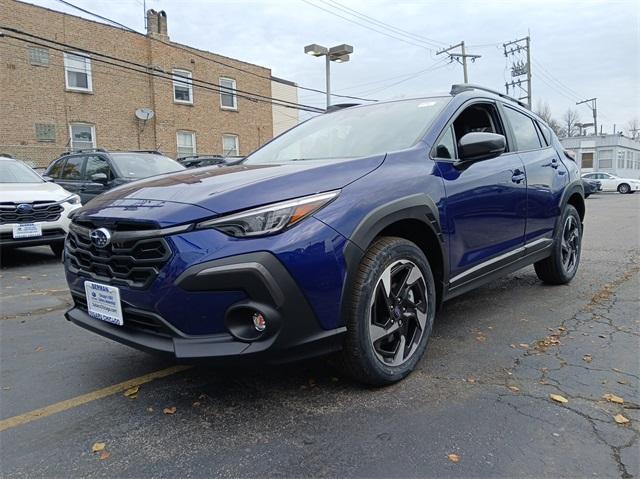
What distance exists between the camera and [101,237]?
98.2 inches

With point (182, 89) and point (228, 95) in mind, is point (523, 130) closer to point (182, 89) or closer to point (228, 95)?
point (182, 89)

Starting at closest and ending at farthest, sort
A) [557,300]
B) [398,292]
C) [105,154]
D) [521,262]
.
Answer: [398,292]
[521,262]
[557,300]
[105,154]

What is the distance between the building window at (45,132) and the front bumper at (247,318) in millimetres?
18972

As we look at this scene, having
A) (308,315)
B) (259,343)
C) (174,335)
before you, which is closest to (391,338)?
(308,315)

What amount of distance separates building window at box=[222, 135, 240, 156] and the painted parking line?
71.9 ft

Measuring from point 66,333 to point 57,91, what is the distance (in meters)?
17.9

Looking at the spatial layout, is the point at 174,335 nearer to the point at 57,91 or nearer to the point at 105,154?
the point at 105,154

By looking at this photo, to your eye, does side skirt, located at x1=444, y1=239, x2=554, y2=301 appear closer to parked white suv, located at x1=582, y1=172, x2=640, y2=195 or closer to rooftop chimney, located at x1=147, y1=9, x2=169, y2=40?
rooftop chimney, located at x1=147, y1=9, x2=169, y2=40

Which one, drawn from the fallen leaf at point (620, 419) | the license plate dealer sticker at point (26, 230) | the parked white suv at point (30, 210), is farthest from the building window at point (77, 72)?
the fallen leaf at point (620, 419)

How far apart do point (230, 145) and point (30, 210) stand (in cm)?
1867

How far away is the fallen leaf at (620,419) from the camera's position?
8.05 feet

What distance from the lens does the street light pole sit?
54.2 ft

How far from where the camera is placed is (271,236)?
228cm

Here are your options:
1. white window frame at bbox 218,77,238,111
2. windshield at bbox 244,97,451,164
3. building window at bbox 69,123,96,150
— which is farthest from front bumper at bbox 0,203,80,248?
white window frame at bbox 218,77,238,111
